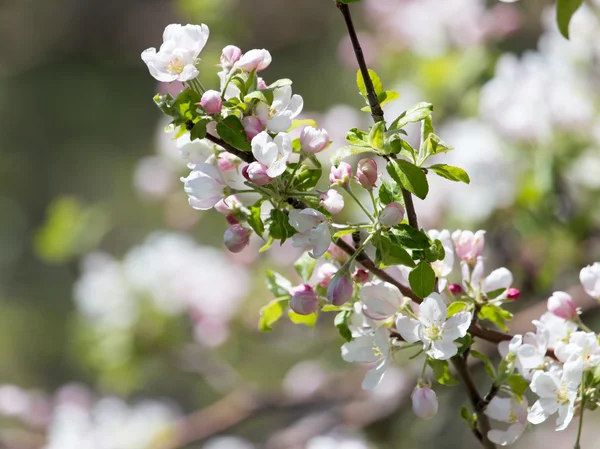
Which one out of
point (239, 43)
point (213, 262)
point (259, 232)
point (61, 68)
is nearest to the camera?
point (259, 232)

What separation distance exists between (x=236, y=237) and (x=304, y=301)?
2.2 inches

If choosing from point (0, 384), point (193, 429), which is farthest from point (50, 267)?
point (193, 429)

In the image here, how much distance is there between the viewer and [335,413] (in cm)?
117

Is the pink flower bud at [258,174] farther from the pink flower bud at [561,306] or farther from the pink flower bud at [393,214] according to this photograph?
the pink flower bud at [561,306]

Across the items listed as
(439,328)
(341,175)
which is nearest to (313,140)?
(341,175)

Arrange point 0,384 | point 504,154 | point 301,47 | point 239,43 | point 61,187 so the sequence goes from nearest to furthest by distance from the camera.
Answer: point 504,154 → point 239,43 → point 0,384 → point 61,187 → point 301,47

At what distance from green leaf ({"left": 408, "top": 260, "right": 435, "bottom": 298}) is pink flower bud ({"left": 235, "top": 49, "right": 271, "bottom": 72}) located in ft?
0.47

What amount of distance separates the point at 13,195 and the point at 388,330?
257 cm

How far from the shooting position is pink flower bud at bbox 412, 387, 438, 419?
1.51 feet

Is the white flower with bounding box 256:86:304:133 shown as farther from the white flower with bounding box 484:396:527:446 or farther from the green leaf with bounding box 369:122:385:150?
the white flower with bounding box 484:396:527:446

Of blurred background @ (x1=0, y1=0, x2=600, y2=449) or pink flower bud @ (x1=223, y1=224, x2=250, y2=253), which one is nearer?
pink flower bud @ (x1=223, y1=224, x2=250, y2=253)

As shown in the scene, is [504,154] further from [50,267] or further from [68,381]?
[50,267]

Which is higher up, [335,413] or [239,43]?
[239,43]

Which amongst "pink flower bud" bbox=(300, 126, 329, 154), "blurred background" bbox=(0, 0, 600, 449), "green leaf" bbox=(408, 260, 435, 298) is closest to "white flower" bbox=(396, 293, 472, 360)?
"green leaf" bbox=(408, 260, 435, 298)
